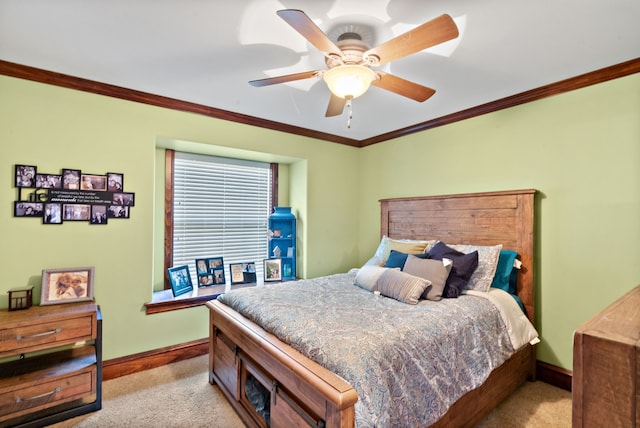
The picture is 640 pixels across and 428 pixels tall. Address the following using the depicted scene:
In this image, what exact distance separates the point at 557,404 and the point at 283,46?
10.5 feet

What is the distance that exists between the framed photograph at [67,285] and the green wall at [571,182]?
11.6ft

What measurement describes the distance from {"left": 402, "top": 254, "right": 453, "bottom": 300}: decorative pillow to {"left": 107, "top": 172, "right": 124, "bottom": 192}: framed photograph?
255 cm

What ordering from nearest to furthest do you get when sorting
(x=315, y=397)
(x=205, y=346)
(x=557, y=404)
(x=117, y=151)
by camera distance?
(x=315, y=397)
(x=557, y=404)
(x=117, y=151)
(x=205, y=346)

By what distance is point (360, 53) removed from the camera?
182 centimetres

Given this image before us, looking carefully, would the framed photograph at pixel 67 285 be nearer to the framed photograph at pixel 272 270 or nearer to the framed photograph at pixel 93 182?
the framed photograph at pixel 93 182

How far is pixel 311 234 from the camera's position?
386cm

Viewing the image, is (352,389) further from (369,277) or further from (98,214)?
(98,214)

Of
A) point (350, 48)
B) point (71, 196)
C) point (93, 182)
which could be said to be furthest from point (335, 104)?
point (71, 196)

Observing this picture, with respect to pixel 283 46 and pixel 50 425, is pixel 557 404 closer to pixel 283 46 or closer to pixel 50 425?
pixel 283 46

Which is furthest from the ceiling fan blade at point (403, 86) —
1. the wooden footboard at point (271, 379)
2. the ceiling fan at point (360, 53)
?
the wooden footboard at point (271, 379)

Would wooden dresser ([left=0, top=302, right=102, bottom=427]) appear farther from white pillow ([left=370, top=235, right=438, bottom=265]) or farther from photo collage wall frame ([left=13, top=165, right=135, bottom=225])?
white pillow ([left=370, top=235, right=438, bottom=265])

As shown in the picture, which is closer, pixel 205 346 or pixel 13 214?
pixel 13 214

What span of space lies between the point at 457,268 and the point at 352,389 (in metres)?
1.55

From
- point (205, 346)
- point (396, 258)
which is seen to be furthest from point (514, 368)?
point (205, 346)
